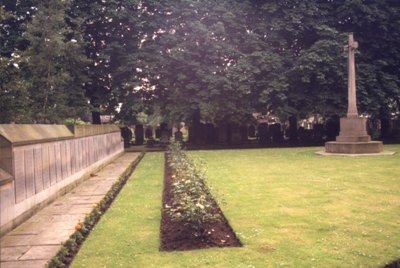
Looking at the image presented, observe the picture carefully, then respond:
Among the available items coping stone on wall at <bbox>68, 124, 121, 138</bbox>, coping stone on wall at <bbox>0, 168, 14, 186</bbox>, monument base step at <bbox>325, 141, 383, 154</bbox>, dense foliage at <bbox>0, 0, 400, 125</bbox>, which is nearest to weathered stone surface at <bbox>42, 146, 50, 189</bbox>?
coping stone on wall at <bbox>0, 168, 14, 186</bbox>

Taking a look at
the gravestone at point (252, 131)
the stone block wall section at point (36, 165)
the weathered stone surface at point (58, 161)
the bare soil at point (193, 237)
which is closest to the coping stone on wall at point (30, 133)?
the stone block wall section at point (36, 165)

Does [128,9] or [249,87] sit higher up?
[128,9]

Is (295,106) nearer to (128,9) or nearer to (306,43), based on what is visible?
(306,43)

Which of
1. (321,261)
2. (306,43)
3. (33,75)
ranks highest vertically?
(306,43)

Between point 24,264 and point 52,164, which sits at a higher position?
point 52,164

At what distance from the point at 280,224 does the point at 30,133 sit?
205 inches

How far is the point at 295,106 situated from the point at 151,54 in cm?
1028

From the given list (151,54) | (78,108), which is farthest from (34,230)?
(151,54)

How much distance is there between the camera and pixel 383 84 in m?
26.1

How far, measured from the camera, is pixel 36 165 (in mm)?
7977

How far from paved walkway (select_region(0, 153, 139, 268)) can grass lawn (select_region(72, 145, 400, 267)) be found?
1.46 ft

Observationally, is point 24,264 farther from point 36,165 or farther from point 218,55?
point 218,55

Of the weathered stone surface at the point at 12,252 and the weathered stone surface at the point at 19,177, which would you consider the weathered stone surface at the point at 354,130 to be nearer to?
the weathered stone surface at the point at 19,177

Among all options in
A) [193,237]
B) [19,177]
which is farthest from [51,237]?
[193,237]
